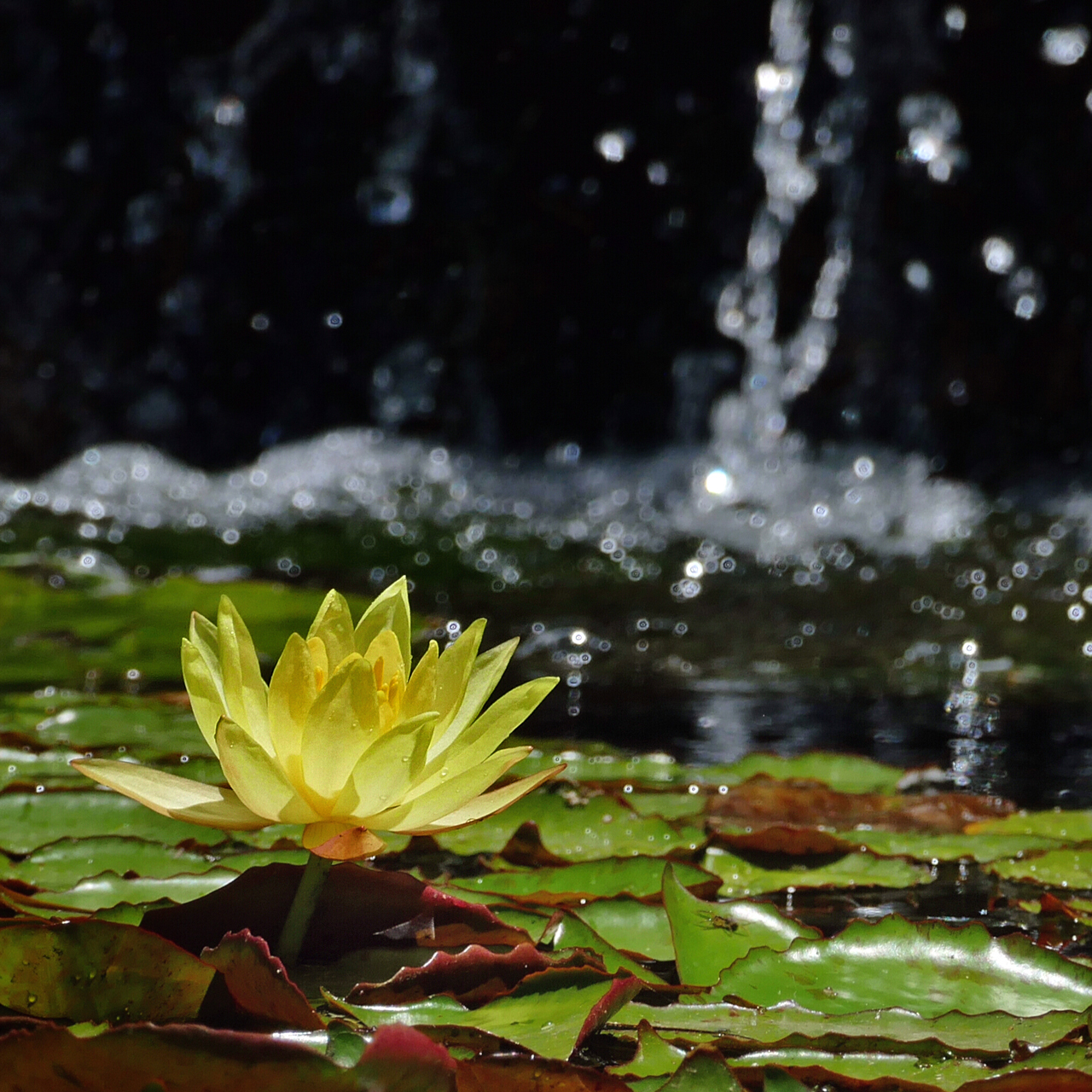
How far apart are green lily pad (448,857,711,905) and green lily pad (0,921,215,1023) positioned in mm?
284

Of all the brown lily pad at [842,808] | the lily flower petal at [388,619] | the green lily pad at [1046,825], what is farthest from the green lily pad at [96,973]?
the green lily pad at [1046,825]

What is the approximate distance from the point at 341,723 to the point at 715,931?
1.01 feet

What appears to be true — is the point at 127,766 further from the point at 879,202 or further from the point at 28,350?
the point at 28,350

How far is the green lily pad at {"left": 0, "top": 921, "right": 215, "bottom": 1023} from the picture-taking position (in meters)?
0.64

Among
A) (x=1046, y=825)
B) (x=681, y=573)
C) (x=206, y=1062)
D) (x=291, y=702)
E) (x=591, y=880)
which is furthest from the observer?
(x=681, y=573)

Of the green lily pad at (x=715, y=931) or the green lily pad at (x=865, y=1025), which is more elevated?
the green lily pad at (x=715, y=931)

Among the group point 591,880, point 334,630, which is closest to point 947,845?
point 591,880

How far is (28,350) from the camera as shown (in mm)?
5961

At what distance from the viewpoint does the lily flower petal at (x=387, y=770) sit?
64cm

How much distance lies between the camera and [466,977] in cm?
70

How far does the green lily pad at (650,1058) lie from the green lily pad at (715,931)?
0.10 metres

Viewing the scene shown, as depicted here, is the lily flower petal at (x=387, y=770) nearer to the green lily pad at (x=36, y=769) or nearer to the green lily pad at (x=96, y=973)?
the green lily pad at (x=96, y=973)

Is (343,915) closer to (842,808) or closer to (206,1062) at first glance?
(206,1062)

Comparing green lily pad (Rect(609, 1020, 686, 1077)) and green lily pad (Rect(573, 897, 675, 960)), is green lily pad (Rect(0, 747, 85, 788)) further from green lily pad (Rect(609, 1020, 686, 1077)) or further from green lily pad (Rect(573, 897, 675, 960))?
green lily pad (Rect(609, 1020, 686, 1077))
